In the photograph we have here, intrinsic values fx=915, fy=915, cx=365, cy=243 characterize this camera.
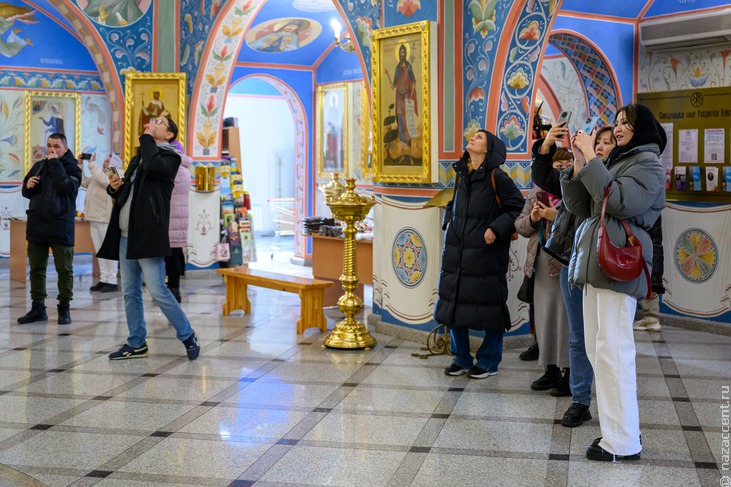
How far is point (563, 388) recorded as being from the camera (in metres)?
5.57

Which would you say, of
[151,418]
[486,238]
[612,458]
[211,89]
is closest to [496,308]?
[486,238]

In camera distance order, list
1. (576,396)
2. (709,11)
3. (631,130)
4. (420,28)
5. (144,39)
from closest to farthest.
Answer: (631,130), (576,396), (420,28), (709,11), (144,39)

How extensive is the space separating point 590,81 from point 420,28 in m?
2.86

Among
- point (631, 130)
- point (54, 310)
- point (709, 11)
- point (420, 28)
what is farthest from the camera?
point (54, 310)

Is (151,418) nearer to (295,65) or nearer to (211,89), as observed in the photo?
(211,89)

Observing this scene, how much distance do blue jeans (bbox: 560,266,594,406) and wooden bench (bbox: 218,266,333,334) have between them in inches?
129

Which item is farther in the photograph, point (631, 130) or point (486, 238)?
point (486, 238)

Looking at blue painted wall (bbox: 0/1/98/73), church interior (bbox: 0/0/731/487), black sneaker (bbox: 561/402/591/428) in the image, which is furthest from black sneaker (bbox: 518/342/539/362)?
blue painted wall (bbox: 0/1/98/73)

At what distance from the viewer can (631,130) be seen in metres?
4.18

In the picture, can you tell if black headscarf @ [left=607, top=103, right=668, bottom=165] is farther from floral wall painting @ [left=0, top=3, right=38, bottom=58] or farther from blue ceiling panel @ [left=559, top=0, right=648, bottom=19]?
floral wall painting @ [left=0, top=3, right=38, bottom=58]

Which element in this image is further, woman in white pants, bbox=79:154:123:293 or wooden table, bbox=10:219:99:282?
wooden table, bbox=10:219:99:282

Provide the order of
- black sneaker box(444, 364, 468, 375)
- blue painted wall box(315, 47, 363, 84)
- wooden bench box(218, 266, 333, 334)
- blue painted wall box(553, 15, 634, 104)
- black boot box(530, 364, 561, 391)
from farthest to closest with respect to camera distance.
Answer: blue painted wall box(315, 47, 363, 84)
blue painted wall box(553, 15, 634, 104)
wooden bench box(218, 266, 333, 334)
black sneaker box(444, 364, 468, 375)
black boot box(530, 364, 561, 391)

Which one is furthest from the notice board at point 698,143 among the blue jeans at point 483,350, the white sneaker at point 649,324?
the blue jeans at point 483,350

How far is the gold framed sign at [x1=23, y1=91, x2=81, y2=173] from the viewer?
12953 millimetres
